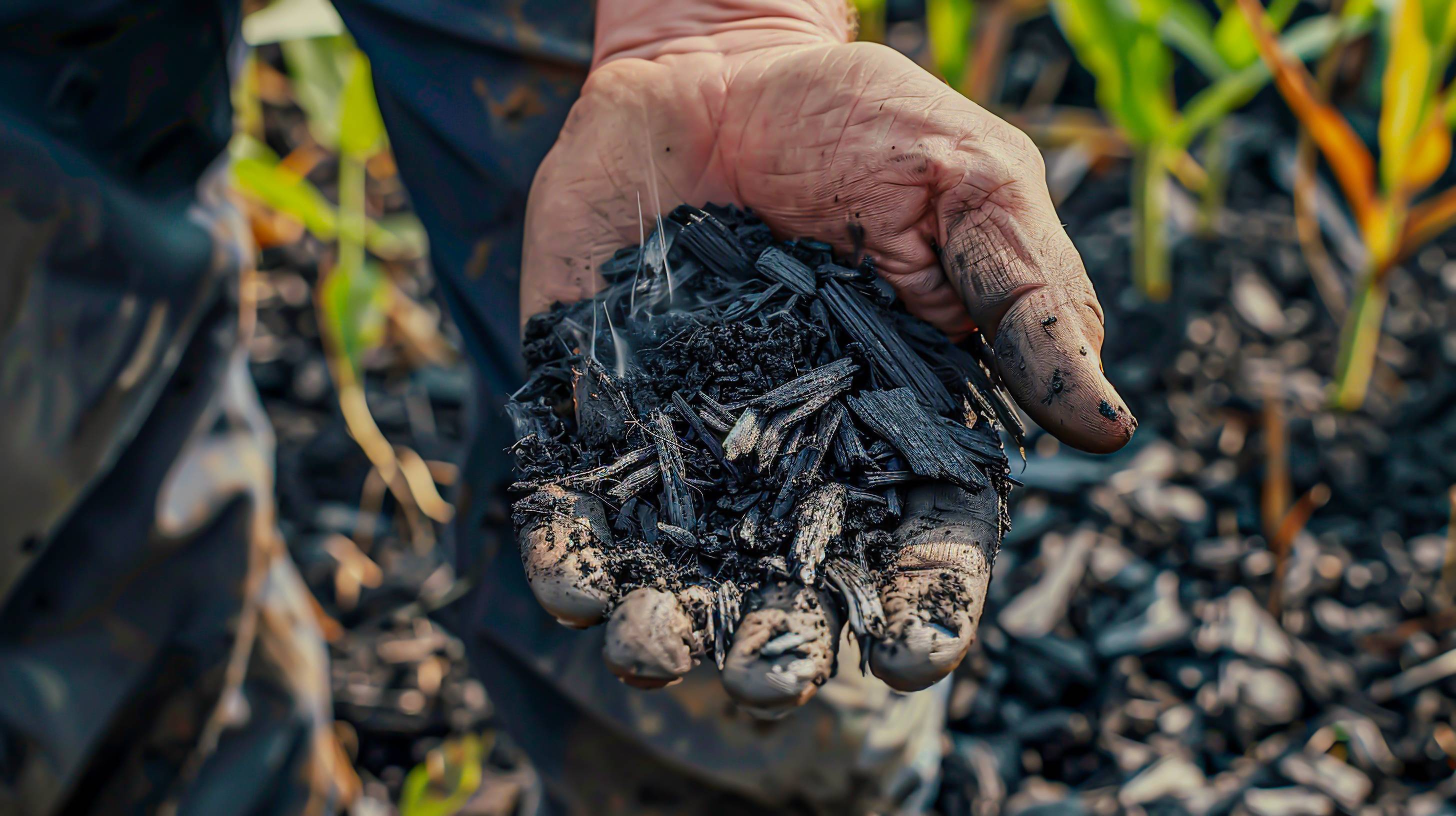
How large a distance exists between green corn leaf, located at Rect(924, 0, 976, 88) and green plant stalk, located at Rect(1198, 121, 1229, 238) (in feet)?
1.81

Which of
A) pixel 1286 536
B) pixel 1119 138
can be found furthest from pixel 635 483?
pixel 1119 138

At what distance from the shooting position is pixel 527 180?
1.16 m

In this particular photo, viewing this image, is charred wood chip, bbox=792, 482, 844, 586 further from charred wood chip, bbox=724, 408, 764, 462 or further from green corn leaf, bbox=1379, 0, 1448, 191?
green corn leaf, bbox=1379, 0, 1448, 191

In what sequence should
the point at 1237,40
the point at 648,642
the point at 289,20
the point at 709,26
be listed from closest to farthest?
1. the point at 648,642
2. the point at 709,26
3. the point at 289,20
4. the point at 1237,40

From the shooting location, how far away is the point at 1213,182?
1.90 m

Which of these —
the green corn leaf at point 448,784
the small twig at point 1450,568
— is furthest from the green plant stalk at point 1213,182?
the green corn leaf at point 448,784

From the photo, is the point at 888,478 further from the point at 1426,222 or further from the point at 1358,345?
the point at 1426,222

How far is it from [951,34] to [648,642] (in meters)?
1.48

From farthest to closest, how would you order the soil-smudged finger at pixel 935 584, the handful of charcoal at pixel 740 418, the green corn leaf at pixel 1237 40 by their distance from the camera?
the green corn leaf at pixel 1237 40, the handful of charcoal at pixel 740 418, the soil-smudged finger at pixel 935 584

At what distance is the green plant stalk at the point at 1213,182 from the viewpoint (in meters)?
1.89

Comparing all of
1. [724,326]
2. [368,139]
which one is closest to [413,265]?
[368,139]

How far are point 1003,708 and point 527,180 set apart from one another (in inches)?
45.1

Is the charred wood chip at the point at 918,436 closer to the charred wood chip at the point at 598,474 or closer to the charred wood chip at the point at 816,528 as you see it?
the charred wood chip at the point at 816,528

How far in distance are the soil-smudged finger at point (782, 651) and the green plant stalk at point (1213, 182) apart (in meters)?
1.65
